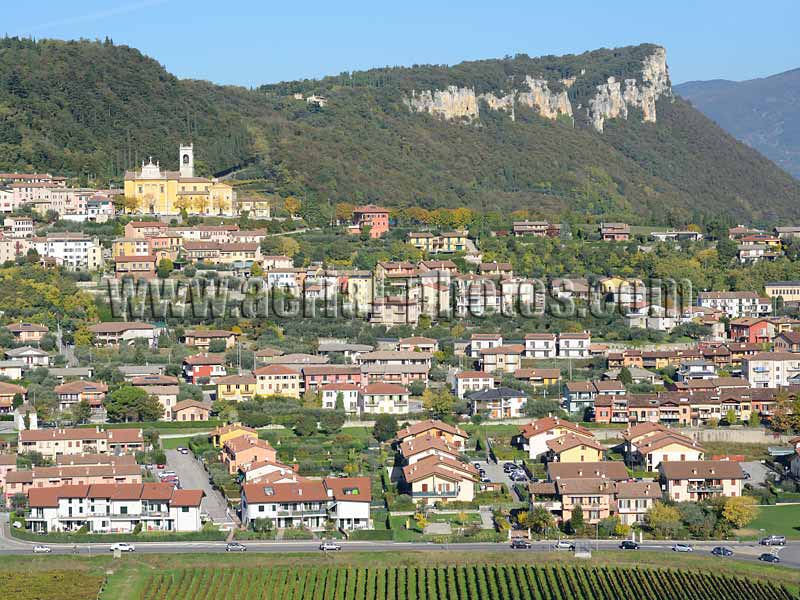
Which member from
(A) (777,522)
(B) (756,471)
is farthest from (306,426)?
(A) (777,522)

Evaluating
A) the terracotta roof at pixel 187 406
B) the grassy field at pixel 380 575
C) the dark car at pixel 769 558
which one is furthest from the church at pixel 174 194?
the dark car at pixel 769 558

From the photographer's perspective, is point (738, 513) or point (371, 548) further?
point (738, 513)

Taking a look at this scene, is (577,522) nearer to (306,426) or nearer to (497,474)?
(497,474)

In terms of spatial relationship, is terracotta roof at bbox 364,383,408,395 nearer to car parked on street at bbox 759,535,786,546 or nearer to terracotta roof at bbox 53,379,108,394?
terracotta roof at bbox 53,379,108,394

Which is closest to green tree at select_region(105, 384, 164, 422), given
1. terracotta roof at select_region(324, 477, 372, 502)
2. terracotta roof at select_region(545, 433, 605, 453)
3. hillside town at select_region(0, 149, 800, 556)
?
hillside town at select_region(0, 149, 800, 556)

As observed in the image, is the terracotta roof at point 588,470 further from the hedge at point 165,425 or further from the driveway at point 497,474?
the hedge at point 165,425

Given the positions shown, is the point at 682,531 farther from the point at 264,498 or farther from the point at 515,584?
the point at 264,498

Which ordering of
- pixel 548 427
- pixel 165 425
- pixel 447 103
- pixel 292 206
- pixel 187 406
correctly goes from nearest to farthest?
pixel 548 427 < pixel 165 425 < pixel 187 406 < pixel 292 206 < pixel 447 103
